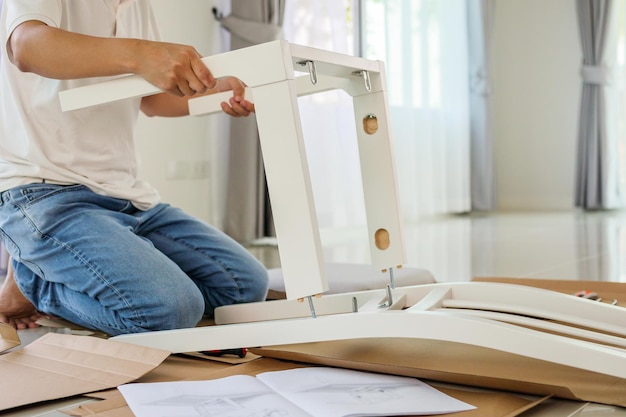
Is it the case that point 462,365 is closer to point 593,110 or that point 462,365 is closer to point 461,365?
point 461,365

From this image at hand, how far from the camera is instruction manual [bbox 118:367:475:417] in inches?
43.5

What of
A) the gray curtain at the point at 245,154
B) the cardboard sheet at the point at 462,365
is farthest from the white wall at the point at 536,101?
the cardboard sheet at the point at 462,365

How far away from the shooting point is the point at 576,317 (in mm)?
1354

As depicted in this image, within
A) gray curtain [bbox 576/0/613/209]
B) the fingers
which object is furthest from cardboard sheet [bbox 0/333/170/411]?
gray curtain [bbox 576/0/613/209]

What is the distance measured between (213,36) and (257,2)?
0.28 m

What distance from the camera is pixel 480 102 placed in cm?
641

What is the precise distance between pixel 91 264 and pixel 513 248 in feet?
8.21

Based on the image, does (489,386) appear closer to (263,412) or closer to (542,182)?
(263,412)

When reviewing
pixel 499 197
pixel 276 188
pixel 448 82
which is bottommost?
pixel 499 197

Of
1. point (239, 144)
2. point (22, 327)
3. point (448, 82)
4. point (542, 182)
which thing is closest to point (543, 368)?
point (22, 327)

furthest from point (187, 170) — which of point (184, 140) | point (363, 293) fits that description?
point (363, 293)

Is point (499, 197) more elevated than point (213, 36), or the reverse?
point (213, 36)

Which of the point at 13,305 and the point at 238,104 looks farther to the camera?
the point at 13,305

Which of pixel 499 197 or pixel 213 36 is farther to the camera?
pixel 499 197
